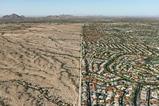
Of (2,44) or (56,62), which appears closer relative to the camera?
(56,62)

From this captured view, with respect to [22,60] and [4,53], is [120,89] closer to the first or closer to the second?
[22,60]

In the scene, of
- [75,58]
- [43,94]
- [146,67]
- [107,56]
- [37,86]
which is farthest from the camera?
[107,56]

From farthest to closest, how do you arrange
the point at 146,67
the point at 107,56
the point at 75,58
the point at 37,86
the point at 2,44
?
the point at 2,44 → the point at 107,56 → the point at 75,58 → the point at 146,67 → the point at 37,86

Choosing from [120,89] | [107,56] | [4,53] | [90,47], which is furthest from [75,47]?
[120,89]

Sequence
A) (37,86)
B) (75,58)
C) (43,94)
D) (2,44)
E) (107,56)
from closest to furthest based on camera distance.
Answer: (43,94) → (37,86) → (75,58) → (107,56) → (2,44)

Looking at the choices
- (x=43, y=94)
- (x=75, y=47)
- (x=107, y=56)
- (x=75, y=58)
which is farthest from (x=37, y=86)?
(x=75, y=47)

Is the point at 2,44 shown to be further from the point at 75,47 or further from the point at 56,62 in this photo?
the point at 56,62
